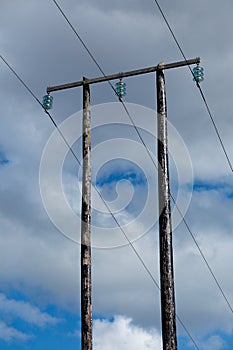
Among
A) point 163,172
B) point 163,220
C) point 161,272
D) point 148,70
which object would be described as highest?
point 148,70

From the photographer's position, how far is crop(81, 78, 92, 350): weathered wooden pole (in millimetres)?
14500

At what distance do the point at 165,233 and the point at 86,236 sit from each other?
5.99ft

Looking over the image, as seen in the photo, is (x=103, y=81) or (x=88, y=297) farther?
(x=103, y=81)

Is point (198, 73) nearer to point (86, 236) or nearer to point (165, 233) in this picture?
point (165, 233)

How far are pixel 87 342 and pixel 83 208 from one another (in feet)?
9.30

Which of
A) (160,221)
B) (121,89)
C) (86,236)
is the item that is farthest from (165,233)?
(121,89)

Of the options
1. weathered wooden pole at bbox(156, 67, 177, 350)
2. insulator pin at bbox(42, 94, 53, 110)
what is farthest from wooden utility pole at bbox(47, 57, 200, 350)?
insulator pin at bbox(42, 94, 53, 110)

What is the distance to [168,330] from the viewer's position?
13.7 m

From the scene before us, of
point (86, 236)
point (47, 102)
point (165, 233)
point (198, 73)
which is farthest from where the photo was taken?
point (47, 102)

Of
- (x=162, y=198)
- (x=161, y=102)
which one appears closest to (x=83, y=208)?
(x=162, y=198)

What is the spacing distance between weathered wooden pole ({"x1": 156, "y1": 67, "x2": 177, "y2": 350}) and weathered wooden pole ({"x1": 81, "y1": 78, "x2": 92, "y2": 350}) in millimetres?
1629

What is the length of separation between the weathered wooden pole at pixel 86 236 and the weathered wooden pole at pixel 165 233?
163 cm

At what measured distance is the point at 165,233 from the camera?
14359mm

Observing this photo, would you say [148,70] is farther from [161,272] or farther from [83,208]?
[161,272]
